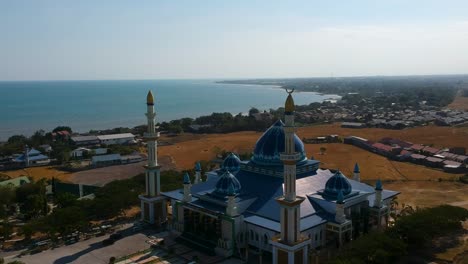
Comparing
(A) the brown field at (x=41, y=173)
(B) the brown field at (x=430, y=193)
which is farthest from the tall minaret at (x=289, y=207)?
(A) the brown field at (x=41, y=173)

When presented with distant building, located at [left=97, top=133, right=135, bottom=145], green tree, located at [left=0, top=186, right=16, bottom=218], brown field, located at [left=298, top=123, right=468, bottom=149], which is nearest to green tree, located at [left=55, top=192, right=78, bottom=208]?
green tree, located at [left=0, top=186, right=16, bottom=218]

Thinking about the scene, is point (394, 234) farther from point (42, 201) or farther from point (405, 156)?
point (405, 156)

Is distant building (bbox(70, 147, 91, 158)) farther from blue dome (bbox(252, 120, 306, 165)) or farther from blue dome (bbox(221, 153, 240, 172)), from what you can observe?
blue dome (bbox(252, 120, 306, 165))

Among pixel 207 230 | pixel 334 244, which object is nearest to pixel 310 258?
pixel 334 244

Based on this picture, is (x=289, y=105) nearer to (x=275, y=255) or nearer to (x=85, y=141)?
(x=275, y=255)

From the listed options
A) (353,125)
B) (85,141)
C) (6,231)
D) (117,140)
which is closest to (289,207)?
(6,231)
